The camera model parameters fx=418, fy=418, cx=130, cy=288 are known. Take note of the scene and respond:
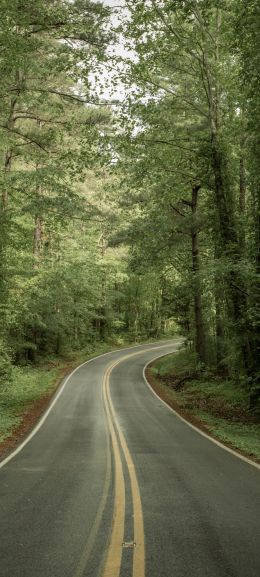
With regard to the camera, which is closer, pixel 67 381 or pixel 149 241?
pixel 149 241

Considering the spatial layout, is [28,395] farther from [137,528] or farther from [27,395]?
[137,528]

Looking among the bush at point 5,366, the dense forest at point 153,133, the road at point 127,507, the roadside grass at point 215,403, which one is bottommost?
the roadside grass at point 215,403

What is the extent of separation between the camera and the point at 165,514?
210 inches

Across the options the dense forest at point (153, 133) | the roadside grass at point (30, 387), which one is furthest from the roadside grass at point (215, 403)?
the roadside grass at point (30, 387)

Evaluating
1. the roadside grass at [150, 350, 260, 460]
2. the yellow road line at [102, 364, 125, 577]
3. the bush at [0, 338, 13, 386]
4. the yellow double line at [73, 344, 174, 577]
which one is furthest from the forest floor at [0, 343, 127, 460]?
the roadside grass at [150, 350, 260, 460]

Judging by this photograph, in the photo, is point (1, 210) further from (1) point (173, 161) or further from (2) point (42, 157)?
(1) point (173, 161)

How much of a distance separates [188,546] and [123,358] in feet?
102

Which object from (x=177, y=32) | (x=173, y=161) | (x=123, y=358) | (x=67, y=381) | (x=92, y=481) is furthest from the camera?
(x=123, y=358)

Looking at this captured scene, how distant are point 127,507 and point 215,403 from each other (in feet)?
38.0

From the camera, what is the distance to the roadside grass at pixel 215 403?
11.1 m

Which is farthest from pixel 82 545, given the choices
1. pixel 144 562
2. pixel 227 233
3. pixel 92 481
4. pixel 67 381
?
pixel 67 381

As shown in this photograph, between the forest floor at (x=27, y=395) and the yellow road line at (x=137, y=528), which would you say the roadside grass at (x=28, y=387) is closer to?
the forest floor at (x=27, y=395)

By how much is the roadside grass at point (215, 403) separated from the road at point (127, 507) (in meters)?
0.84

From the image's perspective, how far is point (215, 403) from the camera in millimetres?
16562
